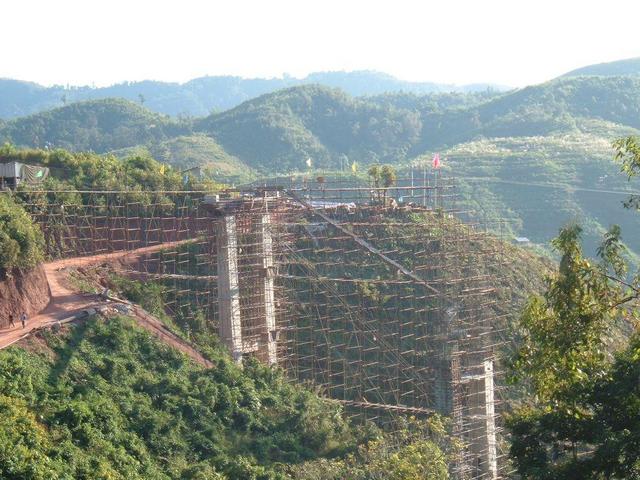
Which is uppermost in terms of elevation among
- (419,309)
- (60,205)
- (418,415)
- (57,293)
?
(60,205)

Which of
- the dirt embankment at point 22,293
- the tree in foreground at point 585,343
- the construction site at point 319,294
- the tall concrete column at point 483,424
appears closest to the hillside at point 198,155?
the construction site at point 319,294

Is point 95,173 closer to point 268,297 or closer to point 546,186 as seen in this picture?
point 268,297

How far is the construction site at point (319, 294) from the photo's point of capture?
1886 cm

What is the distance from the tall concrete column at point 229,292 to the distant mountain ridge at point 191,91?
358 ft

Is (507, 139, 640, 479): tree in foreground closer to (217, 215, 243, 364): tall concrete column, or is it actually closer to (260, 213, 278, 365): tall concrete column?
(217, 215, 243, 364): tall concrete column

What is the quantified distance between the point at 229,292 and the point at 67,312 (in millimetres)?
3423

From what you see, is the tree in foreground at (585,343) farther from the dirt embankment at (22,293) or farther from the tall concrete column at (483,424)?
the dirt embankment at (22,293)

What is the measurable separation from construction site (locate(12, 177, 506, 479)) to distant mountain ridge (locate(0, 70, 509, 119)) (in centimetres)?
10628

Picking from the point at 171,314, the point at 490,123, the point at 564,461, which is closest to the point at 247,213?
the point at 171,314

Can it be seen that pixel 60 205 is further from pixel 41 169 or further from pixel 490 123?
pixel 490 123

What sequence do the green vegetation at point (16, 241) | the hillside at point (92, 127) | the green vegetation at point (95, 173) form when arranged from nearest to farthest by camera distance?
the green vegetation at point (16, 241), the green vegetation at point (95, 173), the hillside at point (92, 127)

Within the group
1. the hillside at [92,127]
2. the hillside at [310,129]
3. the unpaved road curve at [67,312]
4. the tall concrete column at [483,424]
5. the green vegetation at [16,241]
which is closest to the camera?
the unpaved road curve at [67,312]

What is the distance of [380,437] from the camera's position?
1588 centimetres

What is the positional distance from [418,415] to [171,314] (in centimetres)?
507
